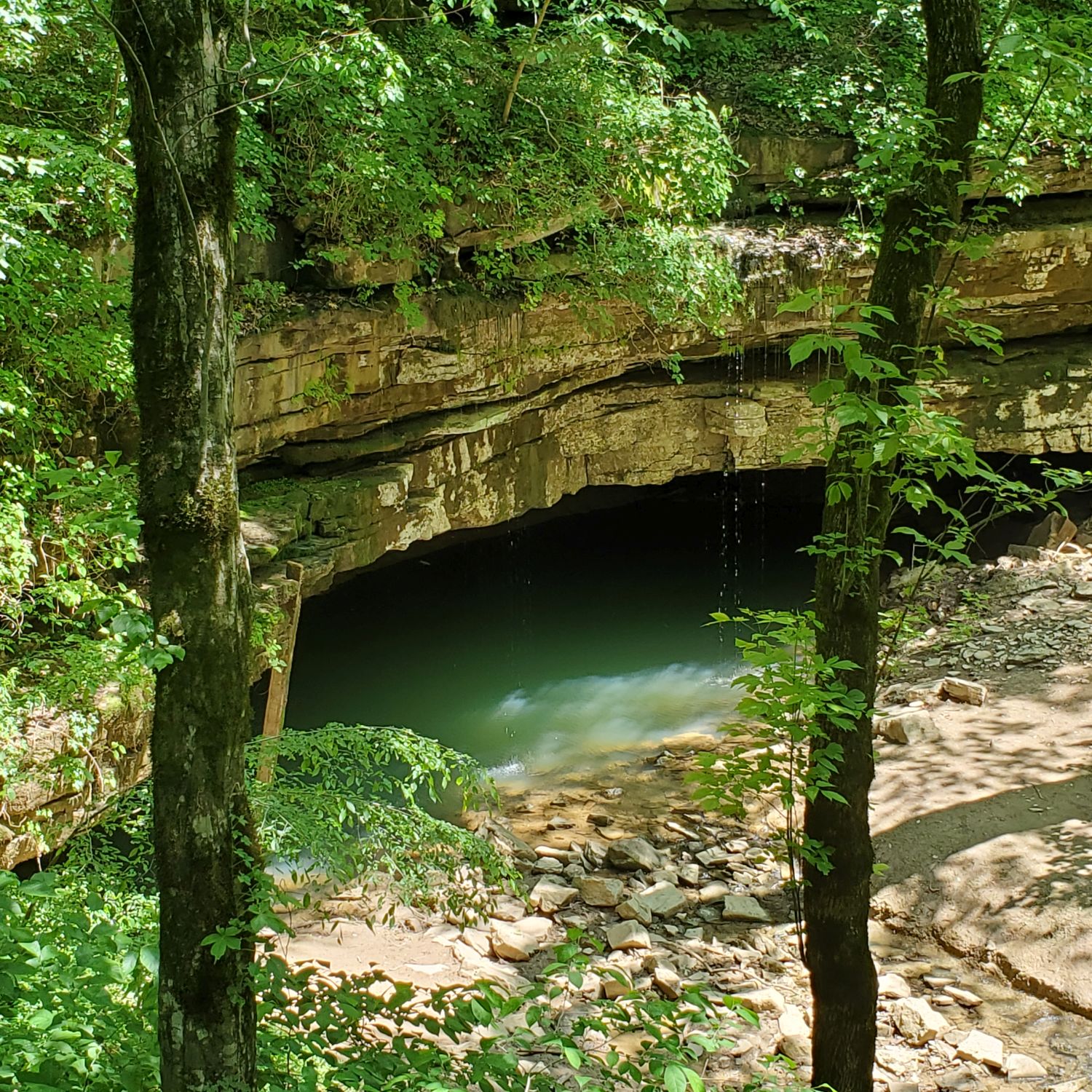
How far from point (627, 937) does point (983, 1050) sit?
189 centimetres

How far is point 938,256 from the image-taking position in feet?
10.8

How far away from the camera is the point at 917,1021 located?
179 inches

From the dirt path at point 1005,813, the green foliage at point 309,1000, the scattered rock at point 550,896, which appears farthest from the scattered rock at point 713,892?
the green foliage at point 309,1000

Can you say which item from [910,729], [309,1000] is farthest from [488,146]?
[309,1000]

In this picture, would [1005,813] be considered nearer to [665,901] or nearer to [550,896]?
[665,901]

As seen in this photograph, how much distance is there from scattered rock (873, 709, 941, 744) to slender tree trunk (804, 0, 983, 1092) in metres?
4.21

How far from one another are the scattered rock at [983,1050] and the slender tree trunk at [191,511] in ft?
11.3

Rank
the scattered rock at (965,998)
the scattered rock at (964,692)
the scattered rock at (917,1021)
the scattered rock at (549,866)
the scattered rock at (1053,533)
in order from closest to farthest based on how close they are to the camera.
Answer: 1. the scattered rock at (917,1021)
2. the scattered rock at (965,998)
3. the scattered rock at (549,866)
4. the scattered rock at (964,692)
5. the scattered rock at (1053,533)

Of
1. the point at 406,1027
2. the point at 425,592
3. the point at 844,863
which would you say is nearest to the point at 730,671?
the point at 425,592

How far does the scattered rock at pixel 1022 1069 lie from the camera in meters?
4.11

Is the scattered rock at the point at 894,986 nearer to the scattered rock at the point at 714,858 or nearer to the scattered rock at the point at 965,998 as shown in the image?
the scattered rock at the point at 965,998

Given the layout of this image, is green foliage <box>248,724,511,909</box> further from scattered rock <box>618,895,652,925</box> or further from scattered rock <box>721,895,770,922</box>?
scattered rock <box>721,895,770,922</box>

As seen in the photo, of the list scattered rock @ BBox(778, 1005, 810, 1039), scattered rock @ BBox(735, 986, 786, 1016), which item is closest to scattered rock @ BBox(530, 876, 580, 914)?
scattered rock @ BBox(735, 986, 786, 1016)

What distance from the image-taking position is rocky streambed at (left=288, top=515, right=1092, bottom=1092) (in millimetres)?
4504
